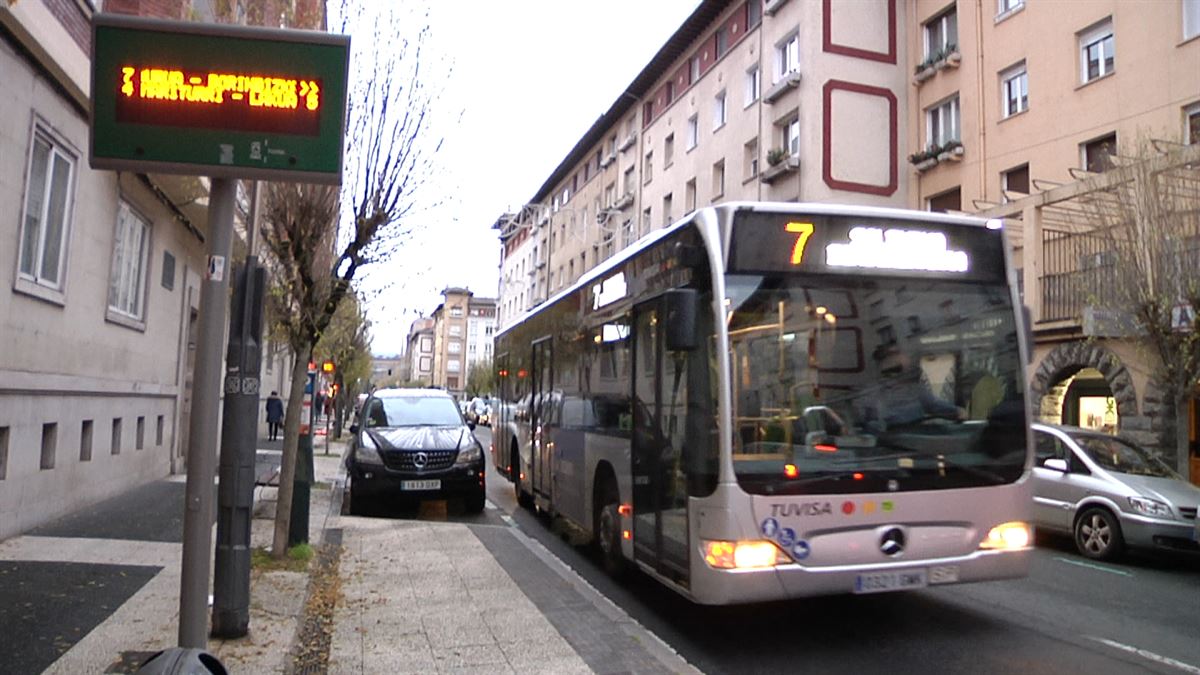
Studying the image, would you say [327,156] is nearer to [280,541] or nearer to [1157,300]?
[280,541]

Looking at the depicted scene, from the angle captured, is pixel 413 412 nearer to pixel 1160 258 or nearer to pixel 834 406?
pixel 834 406

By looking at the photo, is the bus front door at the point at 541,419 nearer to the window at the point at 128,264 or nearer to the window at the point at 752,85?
the window at the point at 128,264

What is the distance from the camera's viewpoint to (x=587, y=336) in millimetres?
9242

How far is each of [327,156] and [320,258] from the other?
13.8 feet

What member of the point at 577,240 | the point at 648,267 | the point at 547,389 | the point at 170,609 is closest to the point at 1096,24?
the point at 547,389

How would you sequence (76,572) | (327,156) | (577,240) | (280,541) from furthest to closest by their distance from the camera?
(577,240) → (280,541) → (76,572) → (327,156)

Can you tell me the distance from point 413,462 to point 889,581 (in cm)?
814

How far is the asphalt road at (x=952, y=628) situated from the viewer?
5875mm

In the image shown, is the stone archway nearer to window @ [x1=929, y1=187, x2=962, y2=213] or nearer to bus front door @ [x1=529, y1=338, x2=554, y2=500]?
window @ [x1=929, y1=187, x2=962, y2=213]

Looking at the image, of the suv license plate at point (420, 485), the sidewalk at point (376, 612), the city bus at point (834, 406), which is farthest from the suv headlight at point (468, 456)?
the city bus at point (834, 406)

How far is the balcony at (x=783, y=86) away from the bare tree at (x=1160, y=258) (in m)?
12.4

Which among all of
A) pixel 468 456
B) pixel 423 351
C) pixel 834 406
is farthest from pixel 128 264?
pixel 423 351

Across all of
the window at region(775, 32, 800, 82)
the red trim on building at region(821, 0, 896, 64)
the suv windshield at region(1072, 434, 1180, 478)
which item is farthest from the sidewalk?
the window at region(775, 32, 800, 82)

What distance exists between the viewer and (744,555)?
563 centimetres
